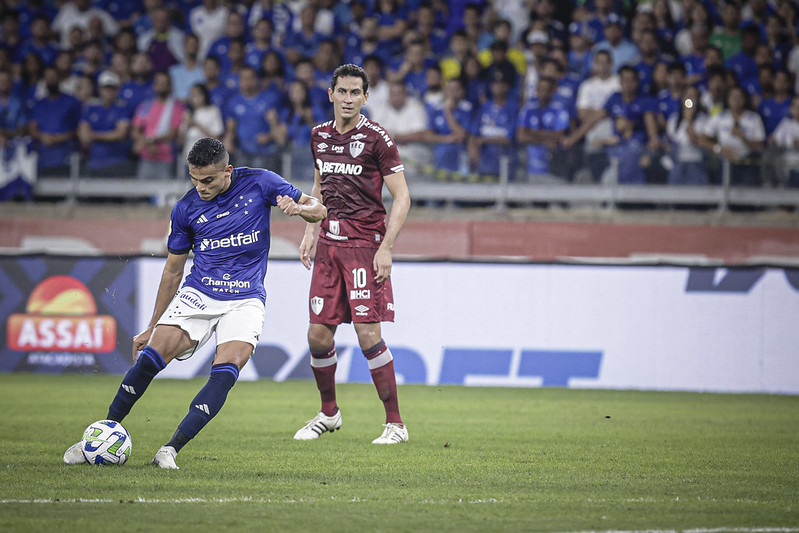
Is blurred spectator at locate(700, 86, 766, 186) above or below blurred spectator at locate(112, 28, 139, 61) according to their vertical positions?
below

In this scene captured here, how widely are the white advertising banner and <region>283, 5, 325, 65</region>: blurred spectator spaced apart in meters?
4.79

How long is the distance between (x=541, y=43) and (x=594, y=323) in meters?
4.87

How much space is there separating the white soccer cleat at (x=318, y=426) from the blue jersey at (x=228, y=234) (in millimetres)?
1404

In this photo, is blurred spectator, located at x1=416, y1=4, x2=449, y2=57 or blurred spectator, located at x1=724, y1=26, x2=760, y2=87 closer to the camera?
blurred spectator, located at x1=724, y1=26, x2=760, y2=87

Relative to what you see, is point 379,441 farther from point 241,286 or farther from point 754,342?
point 754,342

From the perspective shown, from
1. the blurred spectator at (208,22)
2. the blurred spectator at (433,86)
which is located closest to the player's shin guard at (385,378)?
the blurred spectator at (433,86)

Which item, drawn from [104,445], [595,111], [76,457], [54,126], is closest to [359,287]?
[104,445]

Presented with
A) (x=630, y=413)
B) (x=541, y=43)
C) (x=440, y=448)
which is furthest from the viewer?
(x=541, y=43)

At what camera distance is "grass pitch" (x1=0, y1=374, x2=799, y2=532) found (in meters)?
4.98

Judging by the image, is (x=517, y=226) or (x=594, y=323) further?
(x=517, y=226)

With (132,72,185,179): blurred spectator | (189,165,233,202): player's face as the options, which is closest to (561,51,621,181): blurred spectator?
(132,72,185,179): blurred spectator

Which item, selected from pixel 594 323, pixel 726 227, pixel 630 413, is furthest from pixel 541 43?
pixel 630 413

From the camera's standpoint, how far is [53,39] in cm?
1734

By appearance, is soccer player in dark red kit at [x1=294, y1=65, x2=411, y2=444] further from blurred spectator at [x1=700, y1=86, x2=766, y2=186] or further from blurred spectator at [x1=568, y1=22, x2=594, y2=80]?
blurred spectator at [x1=568, y1=22, x2=594, y2=80]
